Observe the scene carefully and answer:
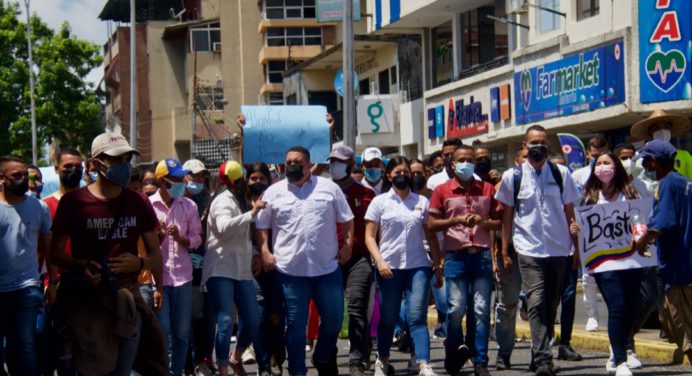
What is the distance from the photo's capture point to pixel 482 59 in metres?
33.6

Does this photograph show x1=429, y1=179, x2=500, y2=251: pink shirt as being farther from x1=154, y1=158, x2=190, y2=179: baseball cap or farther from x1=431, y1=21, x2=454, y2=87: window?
x1=431, y1=21, x2=454, y2=87: window

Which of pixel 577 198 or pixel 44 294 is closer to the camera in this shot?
pixel 44 294

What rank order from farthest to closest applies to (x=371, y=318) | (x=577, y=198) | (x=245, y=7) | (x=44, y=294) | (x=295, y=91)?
(x=245, y=7), (x=295, y=91), (x=371, y=318), (x=577, y=198), (x=44, y=294)

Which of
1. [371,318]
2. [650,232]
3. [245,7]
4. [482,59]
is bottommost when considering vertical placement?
[371,318]

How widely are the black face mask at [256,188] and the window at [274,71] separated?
179 feet

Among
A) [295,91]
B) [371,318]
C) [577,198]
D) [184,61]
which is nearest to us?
[577,198]

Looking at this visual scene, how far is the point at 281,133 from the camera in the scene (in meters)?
17.7

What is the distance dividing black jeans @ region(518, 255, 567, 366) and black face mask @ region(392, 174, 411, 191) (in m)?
1.20

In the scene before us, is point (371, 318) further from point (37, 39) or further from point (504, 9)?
point (37, 39)

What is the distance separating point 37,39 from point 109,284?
5649 centimetres

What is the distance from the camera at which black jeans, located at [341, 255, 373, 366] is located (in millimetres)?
11391

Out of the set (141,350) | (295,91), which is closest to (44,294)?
(141,350)

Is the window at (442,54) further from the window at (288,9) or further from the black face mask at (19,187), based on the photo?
the window at (288,9)

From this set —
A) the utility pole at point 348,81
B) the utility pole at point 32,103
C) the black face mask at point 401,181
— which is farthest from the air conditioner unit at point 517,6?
the utility pole at point 32,103
